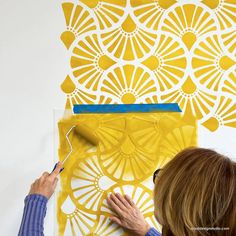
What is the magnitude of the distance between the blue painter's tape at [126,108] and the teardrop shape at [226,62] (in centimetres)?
21

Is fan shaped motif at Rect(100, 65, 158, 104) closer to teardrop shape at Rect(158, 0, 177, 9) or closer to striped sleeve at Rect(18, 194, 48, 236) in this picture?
teardrop shape at Rect(158, 0, 177, 9)

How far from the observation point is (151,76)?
→ 1186 mm

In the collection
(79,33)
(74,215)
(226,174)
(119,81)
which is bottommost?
(74,215)

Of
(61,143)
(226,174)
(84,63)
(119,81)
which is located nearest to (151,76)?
(119,81)

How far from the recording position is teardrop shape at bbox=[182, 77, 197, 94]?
1.19m

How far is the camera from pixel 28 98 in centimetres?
115

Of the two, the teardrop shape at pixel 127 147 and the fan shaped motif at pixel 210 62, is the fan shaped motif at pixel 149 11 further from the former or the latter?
the teardrop shape at pixel 127 147

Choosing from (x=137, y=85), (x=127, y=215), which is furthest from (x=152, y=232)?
(x=137, y=85)

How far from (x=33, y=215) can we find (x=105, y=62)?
519 millimetres

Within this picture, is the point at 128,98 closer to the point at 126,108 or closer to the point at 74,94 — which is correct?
the point at 126,108

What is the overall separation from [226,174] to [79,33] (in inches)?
25.9

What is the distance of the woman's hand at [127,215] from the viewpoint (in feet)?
3.63

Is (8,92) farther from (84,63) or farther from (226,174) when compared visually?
(226,174)

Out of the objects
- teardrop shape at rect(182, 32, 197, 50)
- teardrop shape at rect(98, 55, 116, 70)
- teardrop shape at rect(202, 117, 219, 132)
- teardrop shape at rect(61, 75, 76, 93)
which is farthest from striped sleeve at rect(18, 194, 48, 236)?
teardrop shape at rect(182, 32, 197, 50)
